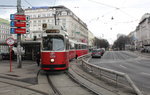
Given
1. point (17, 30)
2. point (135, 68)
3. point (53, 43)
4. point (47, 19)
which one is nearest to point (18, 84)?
point (53, 43)

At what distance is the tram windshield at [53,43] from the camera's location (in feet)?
38.3

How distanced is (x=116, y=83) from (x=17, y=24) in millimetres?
12597

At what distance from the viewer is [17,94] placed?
22.8 ft

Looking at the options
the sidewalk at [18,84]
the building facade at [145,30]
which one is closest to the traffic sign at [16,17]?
the sidewalk at [18,84]

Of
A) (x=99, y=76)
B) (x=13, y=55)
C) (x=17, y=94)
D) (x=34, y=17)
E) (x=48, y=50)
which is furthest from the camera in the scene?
(x=34, y=17)

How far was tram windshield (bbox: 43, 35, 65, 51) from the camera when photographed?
1168 cm

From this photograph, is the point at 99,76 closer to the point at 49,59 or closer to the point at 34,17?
the point at 49,59

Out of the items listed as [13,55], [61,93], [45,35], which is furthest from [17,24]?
[13,55]

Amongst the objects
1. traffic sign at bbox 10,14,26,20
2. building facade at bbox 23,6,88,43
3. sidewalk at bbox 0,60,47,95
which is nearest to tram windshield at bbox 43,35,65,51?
sidewalk at bbox 0,60,47,95

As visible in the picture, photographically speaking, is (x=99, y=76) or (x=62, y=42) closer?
(x=99, y=76)

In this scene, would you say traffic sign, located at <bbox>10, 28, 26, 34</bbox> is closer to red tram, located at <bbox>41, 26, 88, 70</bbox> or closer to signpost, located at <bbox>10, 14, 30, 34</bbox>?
signpost, located at <bbox>10, 14, 30, 34</bbox>

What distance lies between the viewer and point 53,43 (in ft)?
38.4

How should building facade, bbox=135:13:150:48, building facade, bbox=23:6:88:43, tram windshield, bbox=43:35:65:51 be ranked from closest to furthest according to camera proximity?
1. tram windshield, bbox=43:35:65:51
2. building facade, bbox=23:6:88:43
3. building facade, bbox=135:13:150:48

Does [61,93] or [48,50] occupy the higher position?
[48,50]
